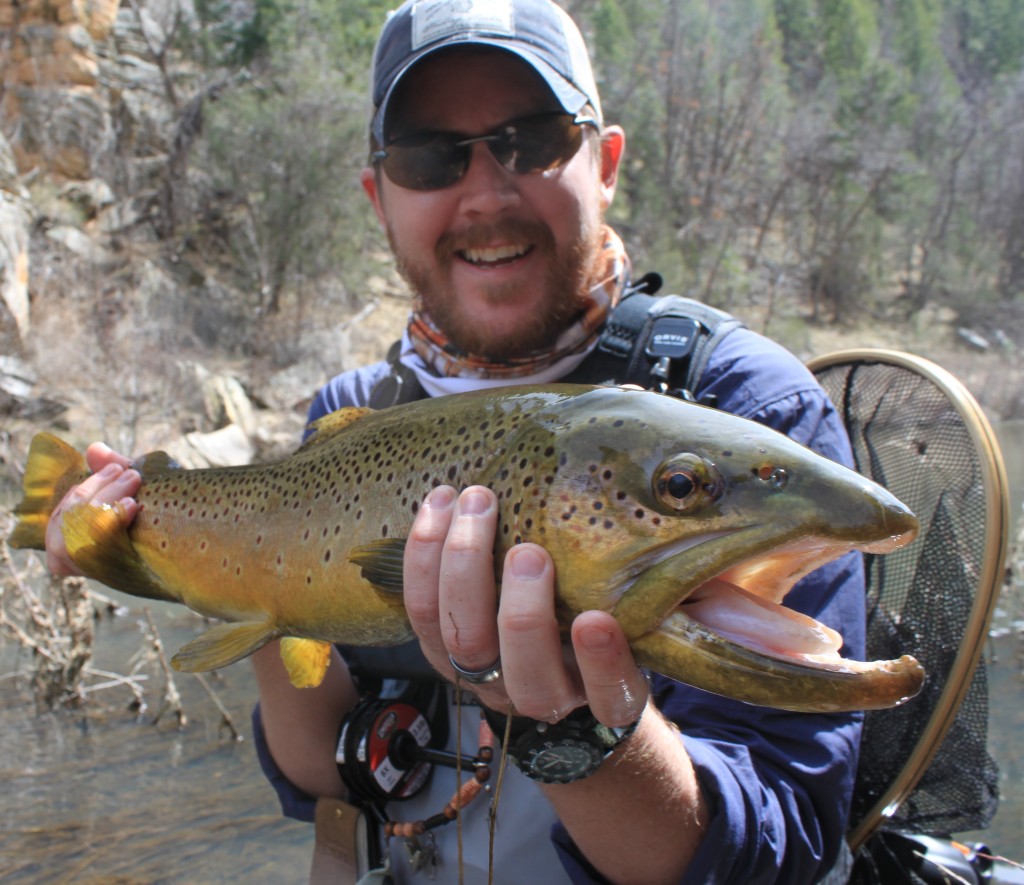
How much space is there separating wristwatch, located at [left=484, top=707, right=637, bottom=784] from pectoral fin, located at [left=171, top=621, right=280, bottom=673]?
0.64 meters

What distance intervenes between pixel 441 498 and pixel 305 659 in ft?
2.08

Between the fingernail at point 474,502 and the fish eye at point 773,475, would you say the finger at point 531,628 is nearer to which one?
the fingernail at point 474,502

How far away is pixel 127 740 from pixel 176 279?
57.3 ft

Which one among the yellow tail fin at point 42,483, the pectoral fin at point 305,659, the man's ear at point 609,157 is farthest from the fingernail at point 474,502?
the man's ear at point 609,157

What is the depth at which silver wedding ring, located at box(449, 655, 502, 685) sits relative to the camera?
1595 mm

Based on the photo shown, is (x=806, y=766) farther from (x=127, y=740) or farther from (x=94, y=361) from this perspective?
(x=94, y=361)

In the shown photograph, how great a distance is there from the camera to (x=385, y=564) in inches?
65.1

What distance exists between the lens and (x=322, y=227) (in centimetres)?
2158

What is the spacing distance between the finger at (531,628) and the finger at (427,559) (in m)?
0.16

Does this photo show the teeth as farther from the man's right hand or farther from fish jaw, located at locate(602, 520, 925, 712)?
fish jaw, located at locate(602, 520, 925, 712)

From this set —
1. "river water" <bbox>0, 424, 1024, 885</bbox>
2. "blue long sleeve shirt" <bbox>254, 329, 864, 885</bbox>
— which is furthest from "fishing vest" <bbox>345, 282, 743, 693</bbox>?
"river water" <bbox>0, 424, 1024, 885</bbox>

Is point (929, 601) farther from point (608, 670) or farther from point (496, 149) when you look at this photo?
point (496, 149)

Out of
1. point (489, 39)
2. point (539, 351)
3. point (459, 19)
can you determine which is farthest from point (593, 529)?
point (459, 19)

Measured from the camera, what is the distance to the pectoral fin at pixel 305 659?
1.96m
